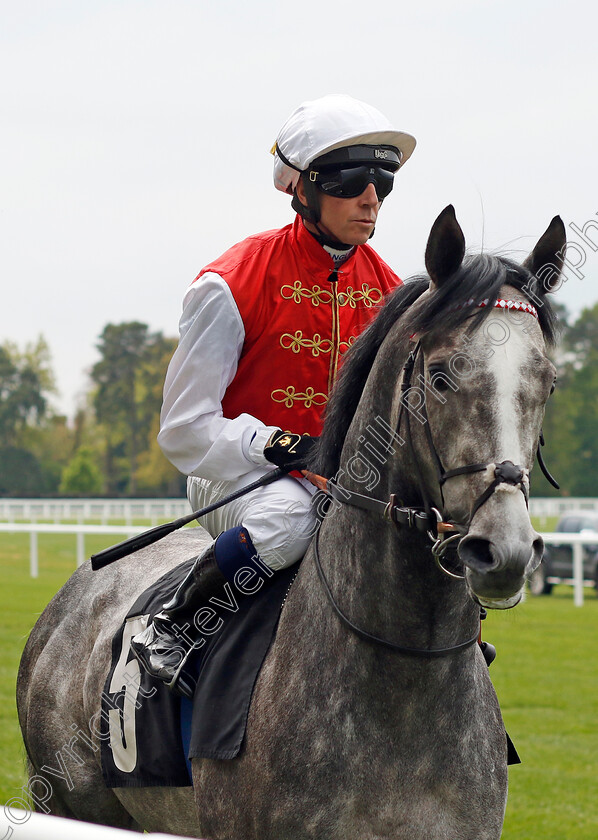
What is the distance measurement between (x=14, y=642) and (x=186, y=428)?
350 inches

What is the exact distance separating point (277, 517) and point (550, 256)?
42.3 inches

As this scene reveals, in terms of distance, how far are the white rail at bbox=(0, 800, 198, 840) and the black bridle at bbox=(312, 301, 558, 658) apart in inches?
43.8

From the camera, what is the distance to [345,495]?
9.45ft

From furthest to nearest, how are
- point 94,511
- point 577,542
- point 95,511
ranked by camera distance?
point 95,511 → point 94,511 → point 577,542

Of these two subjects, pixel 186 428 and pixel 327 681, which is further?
pixel 186 428

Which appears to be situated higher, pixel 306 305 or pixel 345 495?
pixel 306 305

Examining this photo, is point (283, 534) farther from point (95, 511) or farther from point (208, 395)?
point (95, 511)

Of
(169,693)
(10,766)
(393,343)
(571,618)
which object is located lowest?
(571,618)

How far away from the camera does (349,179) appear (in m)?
3.29

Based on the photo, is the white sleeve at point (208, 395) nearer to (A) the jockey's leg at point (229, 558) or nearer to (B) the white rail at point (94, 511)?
(A) the jockey's leg at point (229, 558)

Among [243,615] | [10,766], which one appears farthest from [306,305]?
[10,766]

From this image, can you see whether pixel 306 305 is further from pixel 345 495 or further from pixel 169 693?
pixel 169 693

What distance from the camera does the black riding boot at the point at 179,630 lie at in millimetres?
3115

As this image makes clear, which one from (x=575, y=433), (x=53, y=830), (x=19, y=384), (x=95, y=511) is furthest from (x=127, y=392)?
(x=53, y=830)
